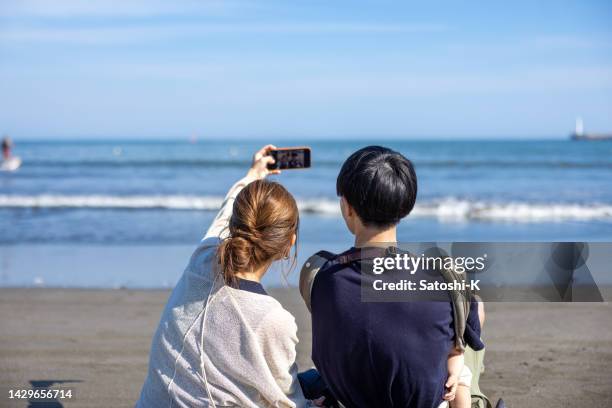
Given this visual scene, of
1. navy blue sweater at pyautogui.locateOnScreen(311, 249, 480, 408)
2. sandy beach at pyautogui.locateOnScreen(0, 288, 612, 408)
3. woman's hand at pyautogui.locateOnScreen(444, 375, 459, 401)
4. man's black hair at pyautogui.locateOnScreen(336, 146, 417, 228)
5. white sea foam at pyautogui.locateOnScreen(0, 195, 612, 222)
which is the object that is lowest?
white sea foam at pyautogui.locateOnScreen(0, 195, 612, 222)

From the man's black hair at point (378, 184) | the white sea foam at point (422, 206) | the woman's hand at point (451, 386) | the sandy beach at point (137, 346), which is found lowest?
the white sea foam at point (422, 206)

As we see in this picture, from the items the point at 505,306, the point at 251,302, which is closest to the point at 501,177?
the point at 505,306

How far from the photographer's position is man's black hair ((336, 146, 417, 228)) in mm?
2070

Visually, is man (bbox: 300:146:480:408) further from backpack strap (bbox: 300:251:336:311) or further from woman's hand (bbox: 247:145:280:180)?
woman's hand (bbox: 247:145:280:180)

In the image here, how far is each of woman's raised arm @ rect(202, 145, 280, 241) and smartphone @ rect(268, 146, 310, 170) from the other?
0.08 feet

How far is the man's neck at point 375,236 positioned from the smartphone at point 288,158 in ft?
3.36

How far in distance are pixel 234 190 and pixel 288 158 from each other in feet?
1.32

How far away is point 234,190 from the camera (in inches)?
112

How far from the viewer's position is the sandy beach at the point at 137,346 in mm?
4016

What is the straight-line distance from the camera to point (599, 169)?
80.3ft

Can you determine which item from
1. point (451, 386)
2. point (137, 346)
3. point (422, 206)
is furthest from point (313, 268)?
point (422, 206)

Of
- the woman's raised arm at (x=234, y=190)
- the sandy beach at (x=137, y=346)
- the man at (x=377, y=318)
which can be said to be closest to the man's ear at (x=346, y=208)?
the man at (x=377, y=318)

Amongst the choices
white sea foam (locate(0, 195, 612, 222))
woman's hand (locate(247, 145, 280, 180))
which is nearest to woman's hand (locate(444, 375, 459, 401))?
woman's hand (locate(247, 145, 280, 180))

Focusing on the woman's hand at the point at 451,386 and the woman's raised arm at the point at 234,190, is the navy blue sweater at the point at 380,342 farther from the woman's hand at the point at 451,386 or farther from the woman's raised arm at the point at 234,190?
the woman's raised arm at the point at 234,190
